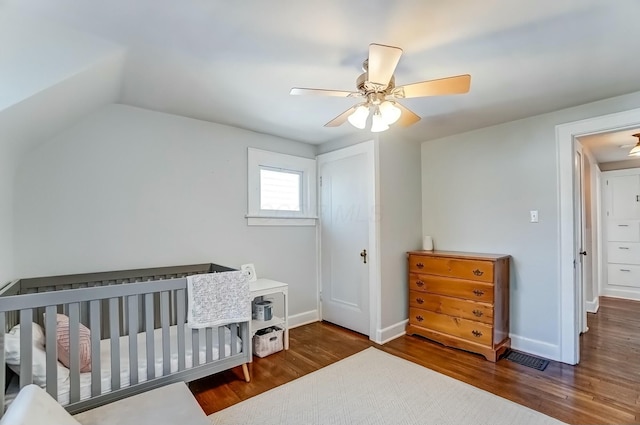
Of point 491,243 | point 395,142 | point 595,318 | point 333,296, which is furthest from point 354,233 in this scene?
point 595,318

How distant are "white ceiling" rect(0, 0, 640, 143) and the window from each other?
38.0 inches

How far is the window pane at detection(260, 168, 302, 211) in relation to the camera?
11.3 ft

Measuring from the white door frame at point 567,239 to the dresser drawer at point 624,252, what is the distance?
3341 millimetres

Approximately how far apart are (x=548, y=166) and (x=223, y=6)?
118 inches

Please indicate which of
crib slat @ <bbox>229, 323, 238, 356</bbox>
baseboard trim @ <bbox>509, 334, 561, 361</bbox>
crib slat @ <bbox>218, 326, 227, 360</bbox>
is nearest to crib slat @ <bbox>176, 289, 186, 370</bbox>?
crib slat @ <bbox>218, 326, 227, 360</bbox>

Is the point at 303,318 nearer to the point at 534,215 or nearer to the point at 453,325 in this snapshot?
the point at 453,325

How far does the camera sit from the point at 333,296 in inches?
145

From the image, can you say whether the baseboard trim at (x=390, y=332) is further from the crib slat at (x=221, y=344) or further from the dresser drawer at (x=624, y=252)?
the dresser drawer at (x=624, y=252)

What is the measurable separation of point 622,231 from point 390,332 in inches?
179

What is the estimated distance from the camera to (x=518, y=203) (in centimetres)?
298

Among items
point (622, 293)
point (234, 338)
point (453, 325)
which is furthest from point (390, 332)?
point (622, 293)

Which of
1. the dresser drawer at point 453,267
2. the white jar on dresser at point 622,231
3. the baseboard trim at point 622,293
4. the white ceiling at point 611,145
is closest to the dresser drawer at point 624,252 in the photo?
the white jar on dresser at point 622,231

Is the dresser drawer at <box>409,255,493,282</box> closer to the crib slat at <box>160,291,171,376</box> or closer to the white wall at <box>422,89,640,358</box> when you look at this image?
the white wall at <box>422,89,640,358</box>

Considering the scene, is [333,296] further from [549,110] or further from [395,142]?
[549,110]
